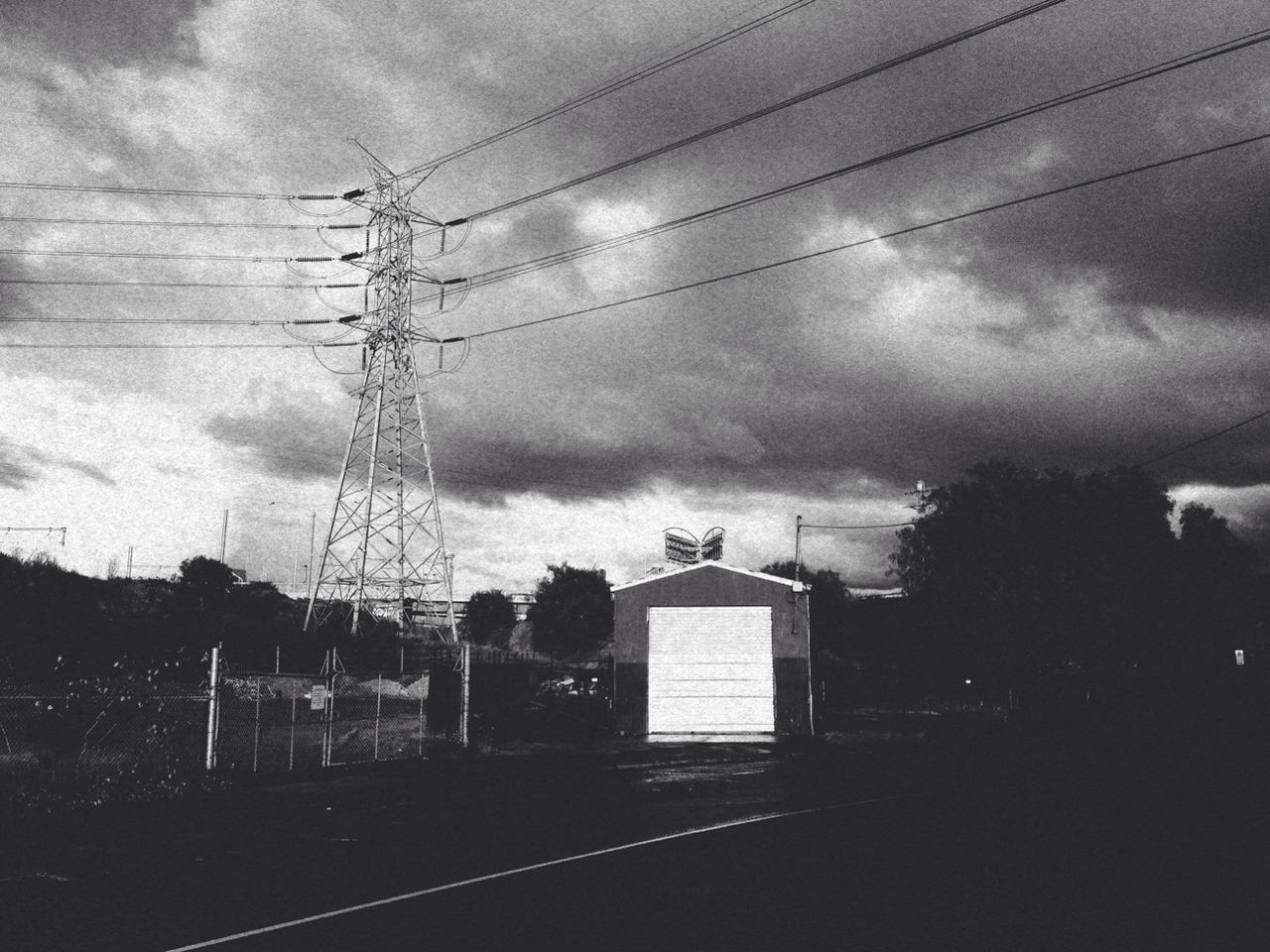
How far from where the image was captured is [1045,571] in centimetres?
4003

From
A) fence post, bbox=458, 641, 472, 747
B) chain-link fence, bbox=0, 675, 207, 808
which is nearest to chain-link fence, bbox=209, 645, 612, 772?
fence post, bbox=458, 641, 472, 747

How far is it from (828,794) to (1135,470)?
123 feet

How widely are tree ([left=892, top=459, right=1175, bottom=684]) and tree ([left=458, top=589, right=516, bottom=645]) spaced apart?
67.1m

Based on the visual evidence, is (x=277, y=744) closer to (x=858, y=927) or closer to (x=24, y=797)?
(x=24, y=797)

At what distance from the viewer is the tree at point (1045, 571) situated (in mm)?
39281

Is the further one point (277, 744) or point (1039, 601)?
point (1039, 601)

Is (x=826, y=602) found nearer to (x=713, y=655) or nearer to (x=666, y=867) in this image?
(x=713, y=655)

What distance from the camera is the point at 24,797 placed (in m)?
13.0

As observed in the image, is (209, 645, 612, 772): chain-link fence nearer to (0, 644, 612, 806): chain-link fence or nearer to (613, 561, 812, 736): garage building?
(0, 644, 612, 806): chain-link fence

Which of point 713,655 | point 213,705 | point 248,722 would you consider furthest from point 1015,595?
point 213,705

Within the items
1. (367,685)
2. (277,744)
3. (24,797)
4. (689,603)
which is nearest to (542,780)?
(24,797)

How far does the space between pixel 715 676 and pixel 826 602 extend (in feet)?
230

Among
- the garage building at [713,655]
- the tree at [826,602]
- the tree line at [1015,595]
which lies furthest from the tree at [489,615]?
the garage building at [713,655]

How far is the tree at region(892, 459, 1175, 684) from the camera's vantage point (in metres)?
39.3
